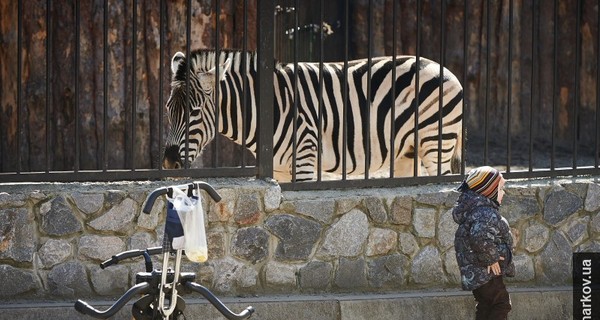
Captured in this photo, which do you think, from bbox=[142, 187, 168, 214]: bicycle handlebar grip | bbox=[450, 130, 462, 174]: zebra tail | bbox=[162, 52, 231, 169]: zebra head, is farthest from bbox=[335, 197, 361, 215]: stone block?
bbox=[142, 187, 168, 214]: bicycle handlebar grip

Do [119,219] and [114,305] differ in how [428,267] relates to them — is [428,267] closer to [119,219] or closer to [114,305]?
[119,219]

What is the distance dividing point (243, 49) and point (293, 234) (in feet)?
4.26

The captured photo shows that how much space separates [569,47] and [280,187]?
22.6 ft

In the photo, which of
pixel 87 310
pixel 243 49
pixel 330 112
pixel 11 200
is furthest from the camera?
pixel 330 112

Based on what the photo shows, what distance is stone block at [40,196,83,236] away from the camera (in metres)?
7.85

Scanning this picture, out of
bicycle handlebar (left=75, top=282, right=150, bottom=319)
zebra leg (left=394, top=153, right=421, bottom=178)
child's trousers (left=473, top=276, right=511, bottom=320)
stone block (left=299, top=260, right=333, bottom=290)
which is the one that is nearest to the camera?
bicycle handlebar (left=75, top=282, right=150, bottom=319)

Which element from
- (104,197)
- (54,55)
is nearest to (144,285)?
(104,197)

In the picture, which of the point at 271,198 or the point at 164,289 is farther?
the point at 271,198

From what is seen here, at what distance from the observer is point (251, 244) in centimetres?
824

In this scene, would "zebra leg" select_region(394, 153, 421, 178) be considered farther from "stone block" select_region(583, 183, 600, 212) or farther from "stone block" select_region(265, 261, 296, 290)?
"stone block" select_region(265, 261, 296, 290)

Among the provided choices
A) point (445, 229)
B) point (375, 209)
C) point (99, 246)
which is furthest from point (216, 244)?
A: point (445, 229)

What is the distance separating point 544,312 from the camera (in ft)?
28.6

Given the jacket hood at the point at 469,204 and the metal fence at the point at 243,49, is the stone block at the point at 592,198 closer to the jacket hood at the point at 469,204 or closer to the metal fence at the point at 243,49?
the metal fence at the point at 243,49

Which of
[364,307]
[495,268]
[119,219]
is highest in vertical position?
[119,219]
